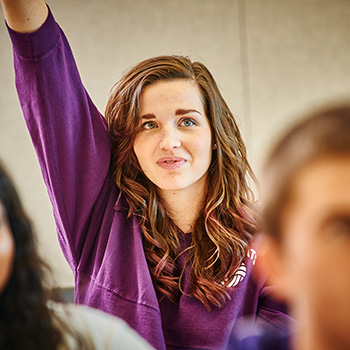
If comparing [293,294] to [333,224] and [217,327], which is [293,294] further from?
[217,327]

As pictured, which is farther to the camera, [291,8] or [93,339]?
[291,8]

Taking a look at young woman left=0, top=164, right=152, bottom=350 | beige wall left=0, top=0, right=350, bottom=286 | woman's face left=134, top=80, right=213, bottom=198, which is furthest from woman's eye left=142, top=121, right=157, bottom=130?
beige wall left=0, top=0, right=350, bottom=286

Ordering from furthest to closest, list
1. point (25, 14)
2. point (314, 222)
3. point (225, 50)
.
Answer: point (225, 50) < point (25, 14) < point (314, 222)

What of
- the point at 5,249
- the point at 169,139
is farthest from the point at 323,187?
the point at 169,139

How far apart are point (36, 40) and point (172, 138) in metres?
0.13

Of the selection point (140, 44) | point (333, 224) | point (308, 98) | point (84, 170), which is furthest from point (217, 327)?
point (308, 98)

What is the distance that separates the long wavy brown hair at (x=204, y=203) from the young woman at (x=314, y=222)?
25cm

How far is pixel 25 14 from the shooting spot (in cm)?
43

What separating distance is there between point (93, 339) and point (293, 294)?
0.11 m

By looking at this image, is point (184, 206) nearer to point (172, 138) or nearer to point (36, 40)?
point (172, 138)

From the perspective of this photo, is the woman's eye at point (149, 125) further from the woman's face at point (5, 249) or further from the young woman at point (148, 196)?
the woman's face at point (5, 249)

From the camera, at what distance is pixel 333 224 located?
20cm

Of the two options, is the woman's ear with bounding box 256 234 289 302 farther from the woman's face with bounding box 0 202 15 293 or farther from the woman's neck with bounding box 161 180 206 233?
the woman's neck with bounding box 161 180 206 233

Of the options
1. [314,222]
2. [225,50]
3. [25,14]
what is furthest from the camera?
[225,50]
